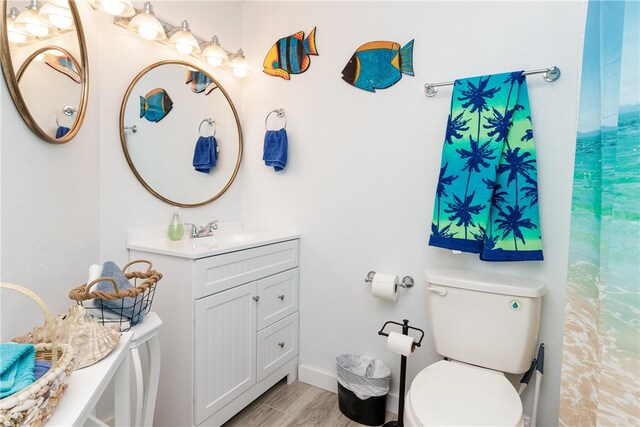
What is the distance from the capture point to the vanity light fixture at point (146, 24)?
162 cm

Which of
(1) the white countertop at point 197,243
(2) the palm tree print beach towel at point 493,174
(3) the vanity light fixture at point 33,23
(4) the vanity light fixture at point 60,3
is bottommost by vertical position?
(1) the white countertop at point 197,243

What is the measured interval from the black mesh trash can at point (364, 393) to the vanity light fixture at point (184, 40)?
74.7 inches

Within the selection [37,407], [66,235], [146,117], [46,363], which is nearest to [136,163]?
[146,117]

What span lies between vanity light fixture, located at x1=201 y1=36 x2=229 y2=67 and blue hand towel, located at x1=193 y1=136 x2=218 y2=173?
441 millimetres

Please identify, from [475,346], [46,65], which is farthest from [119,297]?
[475,346]

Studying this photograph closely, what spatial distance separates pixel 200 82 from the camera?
2.07 metres

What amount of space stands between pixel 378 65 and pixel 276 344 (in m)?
1.65

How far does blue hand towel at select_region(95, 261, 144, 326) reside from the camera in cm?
111

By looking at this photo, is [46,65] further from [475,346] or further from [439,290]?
[475,346]

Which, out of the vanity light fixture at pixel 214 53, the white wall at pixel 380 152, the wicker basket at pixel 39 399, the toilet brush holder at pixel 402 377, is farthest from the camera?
the vanity light fixture at pixel 214 53

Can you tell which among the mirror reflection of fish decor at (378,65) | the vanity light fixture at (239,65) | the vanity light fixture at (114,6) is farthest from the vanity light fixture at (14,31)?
the mirror reflection of fish decor at (378,65)

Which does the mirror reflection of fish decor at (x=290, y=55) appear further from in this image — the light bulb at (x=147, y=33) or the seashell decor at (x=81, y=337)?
the seashell decor at (x=81, y=337)

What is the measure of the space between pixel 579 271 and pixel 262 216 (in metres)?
1.69

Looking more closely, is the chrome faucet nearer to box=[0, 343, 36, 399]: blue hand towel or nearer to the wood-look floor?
the wood-look floor
